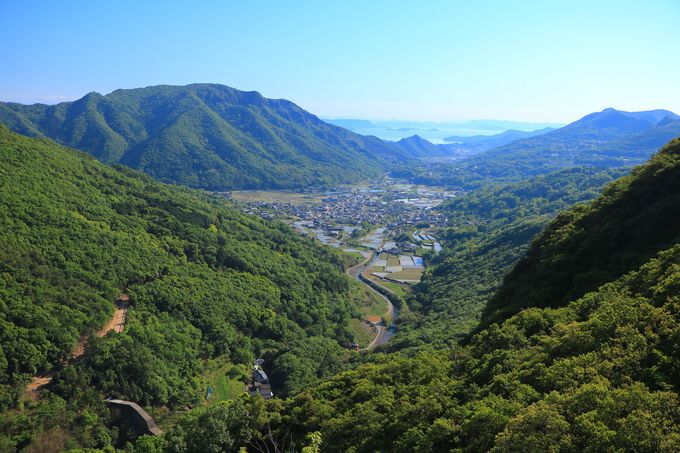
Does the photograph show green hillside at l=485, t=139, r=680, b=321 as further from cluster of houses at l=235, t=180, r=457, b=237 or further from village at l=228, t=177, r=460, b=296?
cluster of houses at l=235, t=180, r=457, b=237

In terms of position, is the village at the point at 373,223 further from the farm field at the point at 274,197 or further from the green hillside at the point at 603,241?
the green hillside at the point at 603,241

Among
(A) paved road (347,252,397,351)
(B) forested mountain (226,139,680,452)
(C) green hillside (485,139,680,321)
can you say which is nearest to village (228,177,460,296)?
(A) paved road (347,252,397,351)

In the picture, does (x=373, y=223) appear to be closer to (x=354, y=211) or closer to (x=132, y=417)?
(x=354, y=211)

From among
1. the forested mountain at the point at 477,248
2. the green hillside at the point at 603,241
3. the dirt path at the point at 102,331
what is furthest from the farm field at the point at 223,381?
the green hillside at the point at 603,241

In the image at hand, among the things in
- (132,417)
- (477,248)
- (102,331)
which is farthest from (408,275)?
(132,417)

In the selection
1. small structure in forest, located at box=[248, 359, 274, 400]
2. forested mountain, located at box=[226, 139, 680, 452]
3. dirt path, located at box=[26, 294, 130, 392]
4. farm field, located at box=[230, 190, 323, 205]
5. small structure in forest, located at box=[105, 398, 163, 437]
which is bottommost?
small structure in forest, located at box=[248, 359, 274, 400]
